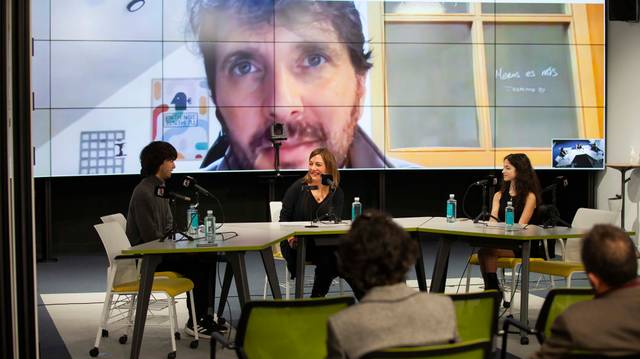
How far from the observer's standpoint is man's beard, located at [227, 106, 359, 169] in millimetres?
9148

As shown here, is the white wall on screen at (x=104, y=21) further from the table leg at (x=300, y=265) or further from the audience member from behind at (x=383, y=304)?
the audience member from behind at (x=383, y=304)

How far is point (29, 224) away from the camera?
143 inches

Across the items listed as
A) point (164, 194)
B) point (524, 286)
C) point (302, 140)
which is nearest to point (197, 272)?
point (164, 194)

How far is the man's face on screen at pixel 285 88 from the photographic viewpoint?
30.0 ft

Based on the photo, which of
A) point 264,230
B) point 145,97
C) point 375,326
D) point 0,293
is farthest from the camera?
point 145,97

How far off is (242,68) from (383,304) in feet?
23.8

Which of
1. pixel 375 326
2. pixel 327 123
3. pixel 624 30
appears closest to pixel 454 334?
pixel 375 326

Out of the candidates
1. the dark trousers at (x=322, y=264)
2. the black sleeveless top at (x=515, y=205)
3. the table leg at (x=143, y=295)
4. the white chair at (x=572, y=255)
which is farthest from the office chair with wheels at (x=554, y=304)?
the black sleeveless top at (x=515, y=205)

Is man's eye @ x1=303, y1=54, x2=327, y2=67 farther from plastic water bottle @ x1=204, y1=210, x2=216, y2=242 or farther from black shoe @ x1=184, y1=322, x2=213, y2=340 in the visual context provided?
plastic water bottle @ x1=204, y1=210, x2=216, y2=242

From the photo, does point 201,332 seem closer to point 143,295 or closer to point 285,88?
point 143,295

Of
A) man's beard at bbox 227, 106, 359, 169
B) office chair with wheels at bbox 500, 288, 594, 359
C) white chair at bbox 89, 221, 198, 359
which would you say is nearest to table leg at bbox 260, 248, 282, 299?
white chair at bbox 89, 221, 198, 359

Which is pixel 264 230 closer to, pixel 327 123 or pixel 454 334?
pixel 454 334

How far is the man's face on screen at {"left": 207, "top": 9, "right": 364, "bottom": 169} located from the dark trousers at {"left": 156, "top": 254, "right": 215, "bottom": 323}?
388 centimetres

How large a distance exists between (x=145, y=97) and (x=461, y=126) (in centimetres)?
375
